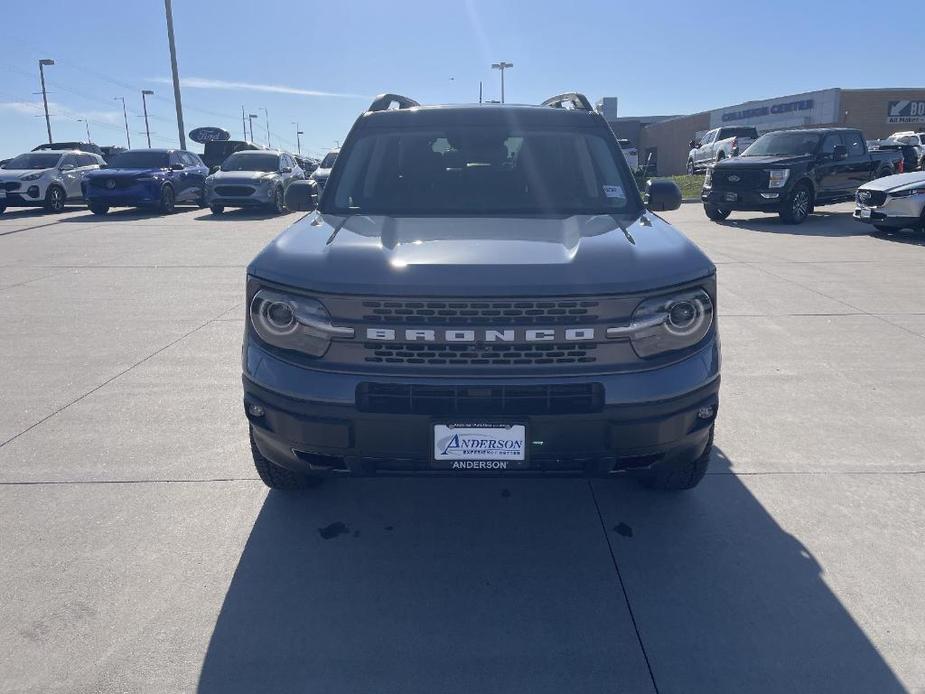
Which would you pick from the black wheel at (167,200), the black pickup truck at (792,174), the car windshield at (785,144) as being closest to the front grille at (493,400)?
the black pickup truck at (792,174)

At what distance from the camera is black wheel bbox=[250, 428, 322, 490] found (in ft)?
11.0

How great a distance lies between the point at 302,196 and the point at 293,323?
6.35 ft

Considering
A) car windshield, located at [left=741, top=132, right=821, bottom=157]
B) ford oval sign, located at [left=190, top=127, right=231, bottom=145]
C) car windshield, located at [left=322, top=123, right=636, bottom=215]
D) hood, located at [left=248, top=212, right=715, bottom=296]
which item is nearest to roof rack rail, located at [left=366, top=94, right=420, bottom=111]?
car windshield, located at [left=322, top=123, right=636, bottom=215]

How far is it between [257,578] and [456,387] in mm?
1147

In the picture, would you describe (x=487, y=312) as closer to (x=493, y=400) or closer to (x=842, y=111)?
(x=493, y=400)

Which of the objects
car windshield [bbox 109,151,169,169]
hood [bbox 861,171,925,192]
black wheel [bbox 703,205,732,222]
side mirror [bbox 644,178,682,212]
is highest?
car windshield [bbox 109,151,169,169]

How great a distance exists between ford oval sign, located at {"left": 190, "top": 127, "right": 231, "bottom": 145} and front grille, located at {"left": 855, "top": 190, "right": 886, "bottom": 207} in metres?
25.8

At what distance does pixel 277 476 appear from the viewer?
3.42 m

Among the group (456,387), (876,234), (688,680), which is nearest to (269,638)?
(456,387)

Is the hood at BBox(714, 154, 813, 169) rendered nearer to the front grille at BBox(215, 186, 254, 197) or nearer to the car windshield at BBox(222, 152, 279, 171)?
the front grille at BBox(215, 186, 254, 197)

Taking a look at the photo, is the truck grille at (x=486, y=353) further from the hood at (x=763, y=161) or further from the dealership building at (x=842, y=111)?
the dealership building at (x=842, y=111)

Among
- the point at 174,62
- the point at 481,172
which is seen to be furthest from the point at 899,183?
the point at 174,62

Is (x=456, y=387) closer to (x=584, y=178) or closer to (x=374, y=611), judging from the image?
(x=374, y=611)

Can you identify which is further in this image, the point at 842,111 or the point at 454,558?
the point at 842,111
